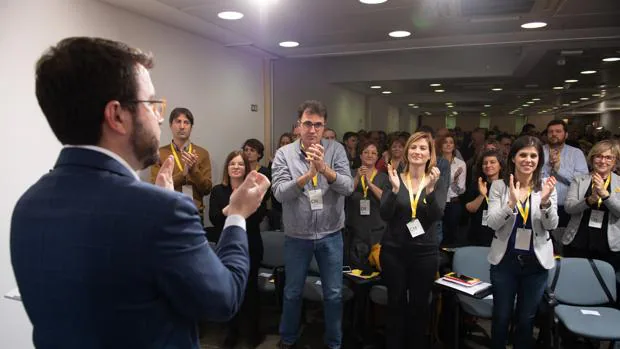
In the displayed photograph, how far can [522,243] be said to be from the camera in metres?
2.52

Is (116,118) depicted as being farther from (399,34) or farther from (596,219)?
(399,34)

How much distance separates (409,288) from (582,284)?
122cm

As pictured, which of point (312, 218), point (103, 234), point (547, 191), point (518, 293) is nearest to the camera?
point (103, 234)

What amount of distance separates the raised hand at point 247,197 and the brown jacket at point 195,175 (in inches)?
97.3

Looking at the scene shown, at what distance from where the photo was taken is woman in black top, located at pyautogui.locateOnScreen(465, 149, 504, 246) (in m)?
3.67

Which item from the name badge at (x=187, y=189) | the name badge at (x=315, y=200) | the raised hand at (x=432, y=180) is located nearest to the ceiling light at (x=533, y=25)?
the raised hand at (x=432, y=180)

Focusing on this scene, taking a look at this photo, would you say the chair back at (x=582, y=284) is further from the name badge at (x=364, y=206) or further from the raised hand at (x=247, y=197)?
the raised hand at (x=247, y=197)

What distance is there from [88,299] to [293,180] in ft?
6.49

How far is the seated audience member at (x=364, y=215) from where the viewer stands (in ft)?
11.8

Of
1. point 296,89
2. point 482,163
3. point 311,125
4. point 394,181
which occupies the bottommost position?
point 394,181

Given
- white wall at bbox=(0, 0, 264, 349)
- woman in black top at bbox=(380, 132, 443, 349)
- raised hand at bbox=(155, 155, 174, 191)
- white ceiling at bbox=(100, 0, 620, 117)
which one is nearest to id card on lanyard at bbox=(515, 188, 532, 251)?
woman in black top at bbox=(380, 132, 443, 349)

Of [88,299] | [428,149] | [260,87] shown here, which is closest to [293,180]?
[428,149]

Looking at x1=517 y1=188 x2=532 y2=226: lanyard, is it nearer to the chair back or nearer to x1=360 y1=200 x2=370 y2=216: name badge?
the chair back

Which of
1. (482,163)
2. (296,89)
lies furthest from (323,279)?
(296,89)
